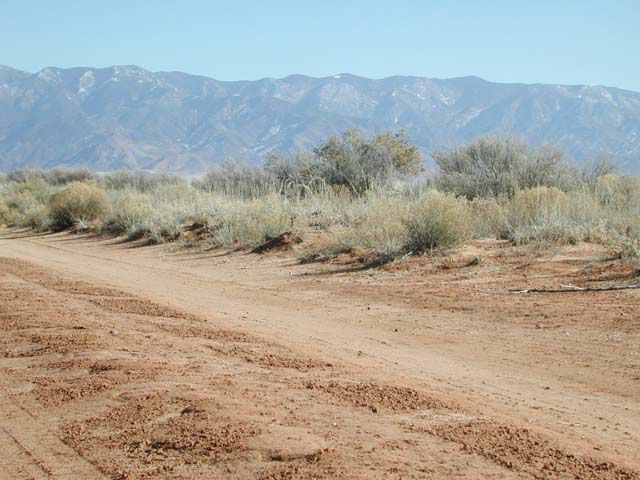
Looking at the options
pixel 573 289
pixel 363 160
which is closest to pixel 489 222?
pixel 573 289

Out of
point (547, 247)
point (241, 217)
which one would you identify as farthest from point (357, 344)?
point (241, 217)

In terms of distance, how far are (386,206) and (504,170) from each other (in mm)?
8207

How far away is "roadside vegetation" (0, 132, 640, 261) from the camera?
59.2ft

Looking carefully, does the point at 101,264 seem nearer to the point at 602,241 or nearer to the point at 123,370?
the point at 602,241

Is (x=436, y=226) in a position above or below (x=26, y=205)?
above

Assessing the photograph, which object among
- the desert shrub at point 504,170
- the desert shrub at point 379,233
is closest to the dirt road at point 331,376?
the desert shrub at point 379,233

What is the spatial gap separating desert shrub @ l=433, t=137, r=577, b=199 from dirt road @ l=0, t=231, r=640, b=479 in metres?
9.72

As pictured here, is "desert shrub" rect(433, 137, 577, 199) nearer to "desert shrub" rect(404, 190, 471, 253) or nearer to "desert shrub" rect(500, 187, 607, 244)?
"desert shrub" rect(500, 187, 607, 244)

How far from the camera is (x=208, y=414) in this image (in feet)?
22.9

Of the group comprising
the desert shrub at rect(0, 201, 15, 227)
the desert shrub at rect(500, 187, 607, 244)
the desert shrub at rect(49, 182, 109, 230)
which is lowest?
the desert shrub at rect(0, 201, 15, 227)

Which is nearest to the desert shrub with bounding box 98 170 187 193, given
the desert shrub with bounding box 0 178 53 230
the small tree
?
the desert shrub with bounding box 0 178 53 230

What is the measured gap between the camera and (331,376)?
8.41 metres

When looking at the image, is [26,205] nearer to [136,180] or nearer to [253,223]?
[136,180]

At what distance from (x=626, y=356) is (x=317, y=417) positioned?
4.10m
